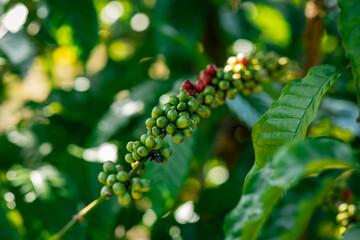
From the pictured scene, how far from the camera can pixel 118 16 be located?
2.46 m

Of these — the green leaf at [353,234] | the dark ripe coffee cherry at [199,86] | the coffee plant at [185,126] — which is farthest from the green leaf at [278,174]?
the dark ripe coffee cherry at [199,86]

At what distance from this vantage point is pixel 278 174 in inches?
23.3

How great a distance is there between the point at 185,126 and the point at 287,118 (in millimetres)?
241

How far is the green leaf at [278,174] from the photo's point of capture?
584 mm

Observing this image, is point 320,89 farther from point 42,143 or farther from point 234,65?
point 42,143

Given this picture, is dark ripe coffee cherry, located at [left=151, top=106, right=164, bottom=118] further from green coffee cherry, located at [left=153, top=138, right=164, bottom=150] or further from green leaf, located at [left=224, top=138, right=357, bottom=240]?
green leaf, located at [left=224, top=138, right=357, bottom=240]

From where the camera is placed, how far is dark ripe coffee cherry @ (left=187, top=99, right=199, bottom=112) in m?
0.90

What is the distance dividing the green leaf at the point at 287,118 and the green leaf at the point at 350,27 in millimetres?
82

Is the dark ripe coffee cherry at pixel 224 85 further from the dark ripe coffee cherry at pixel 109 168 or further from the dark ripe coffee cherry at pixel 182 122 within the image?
the dark ripe coffee cherry at pixel 109 168

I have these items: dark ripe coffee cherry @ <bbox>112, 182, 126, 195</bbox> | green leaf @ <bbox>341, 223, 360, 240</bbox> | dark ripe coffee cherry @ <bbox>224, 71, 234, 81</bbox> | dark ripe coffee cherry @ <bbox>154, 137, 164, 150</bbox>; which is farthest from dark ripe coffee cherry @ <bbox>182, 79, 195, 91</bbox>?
green leaf @ <bbox>341, 223, 360, 240</bbox>

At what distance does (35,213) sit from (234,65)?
99cm

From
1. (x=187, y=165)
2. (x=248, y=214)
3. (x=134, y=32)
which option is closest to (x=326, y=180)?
(x=248, y=214)

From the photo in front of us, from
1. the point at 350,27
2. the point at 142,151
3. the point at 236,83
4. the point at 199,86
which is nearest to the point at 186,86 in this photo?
the point at 199,86

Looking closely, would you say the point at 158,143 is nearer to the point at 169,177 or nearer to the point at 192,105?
the point at 192,105
